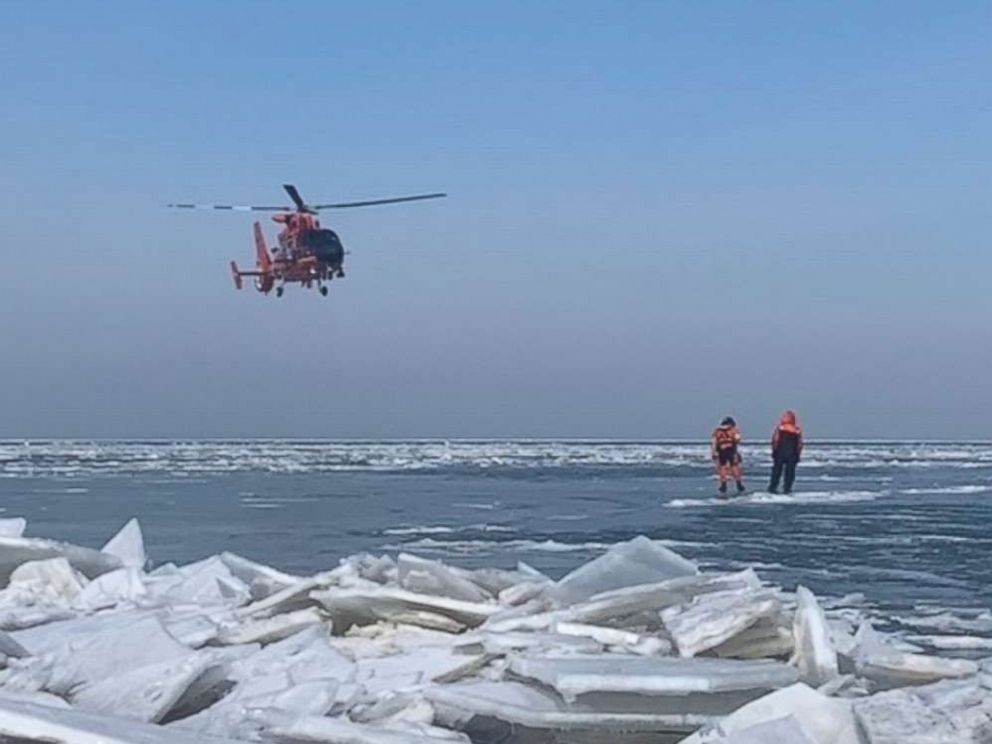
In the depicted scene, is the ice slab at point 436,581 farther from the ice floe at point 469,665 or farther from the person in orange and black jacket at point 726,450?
the person in orange and black jacket at point 726,450

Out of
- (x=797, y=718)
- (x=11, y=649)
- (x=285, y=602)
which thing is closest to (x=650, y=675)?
(x=797, y=718)

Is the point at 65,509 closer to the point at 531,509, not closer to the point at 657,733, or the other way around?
the point at 531,509

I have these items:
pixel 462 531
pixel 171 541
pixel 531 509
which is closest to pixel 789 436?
pixel 531 509

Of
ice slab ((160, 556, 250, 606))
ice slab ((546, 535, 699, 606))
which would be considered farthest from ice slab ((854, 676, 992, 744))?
ice slab ((160, 556, 250, 606))

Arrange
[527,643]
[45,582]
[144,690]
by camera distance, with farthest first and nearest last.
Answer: [45,582] < [527,643] < [144,690]

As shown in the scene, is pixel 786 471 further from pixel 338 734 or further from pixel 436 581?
pixel 338 734

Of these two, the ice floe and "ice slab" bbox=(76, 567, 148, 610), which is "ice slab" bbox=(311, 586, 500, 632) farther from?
"ice slab" bbox=(76, 567, 148, 610)

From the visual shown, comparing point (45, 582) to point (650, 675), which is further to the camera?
point (45, 582)
